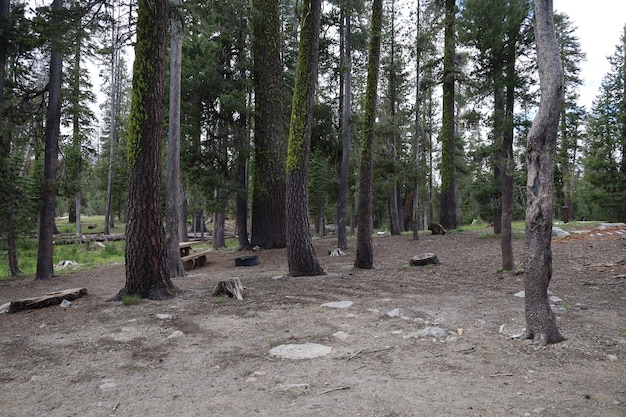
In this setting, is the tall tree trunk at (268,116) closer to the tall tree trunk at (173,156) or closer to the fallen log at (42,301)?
the tall tree trunk at (173,156)

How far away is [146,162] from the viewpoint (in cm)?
694

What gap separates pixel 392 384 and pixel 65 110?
12.8 meters

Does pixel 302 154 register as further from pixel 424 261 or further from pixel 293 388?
pixel 293 388

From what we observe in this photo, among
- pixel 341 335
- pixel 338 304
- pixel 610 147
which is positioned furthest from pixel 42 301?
pixel 610 147

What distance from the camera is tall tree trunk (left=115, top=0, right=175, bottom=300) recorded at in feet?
22.7

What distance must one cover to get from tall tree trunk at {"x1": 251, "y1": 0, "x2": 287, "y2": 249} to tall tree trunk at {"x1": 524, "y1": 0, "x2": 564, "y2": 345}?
11.5 meters

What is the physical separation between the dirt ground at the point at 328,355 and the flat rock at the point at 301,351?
0.09 meters

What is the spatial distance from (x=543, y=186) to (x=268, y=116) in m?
12.2

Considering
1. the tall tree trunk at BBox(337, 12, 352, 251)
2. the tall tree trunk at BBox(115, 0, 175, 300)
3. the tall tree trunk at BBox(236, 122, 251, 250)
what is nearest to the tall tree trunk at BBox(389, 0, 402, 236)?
the tall tree trunk at BBox(337, 12, 352, 251)

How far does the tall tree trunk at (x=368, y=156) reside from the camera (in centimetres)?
974

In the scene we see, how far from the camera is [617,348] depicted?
154 inches

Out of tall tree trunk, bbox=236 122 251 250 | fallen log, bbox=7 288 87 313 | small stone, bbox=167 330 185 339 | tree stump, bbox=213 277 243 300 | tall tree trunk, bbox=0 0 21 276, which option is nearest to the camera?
small stone, bbox=167 330 185 339

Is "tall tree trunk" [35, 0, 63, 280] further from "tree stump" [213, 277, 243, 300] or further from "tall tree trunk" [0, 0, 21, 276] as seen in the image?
"tree stump" [213, 277, 243, 300]

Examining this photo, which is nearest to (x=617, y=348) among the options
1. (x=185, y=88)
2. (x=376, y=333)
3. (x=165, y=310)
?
(x=376, y=333)
